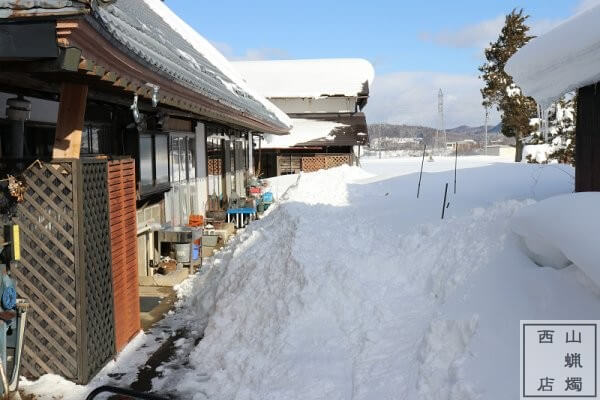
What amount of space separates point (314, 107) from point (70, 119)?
2785 centimetres

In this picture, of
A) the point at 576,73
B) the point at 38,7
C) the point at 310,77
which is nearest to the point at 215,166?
the point at 576,73

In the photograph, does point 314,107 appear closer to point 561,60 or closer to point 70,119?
point 561,60

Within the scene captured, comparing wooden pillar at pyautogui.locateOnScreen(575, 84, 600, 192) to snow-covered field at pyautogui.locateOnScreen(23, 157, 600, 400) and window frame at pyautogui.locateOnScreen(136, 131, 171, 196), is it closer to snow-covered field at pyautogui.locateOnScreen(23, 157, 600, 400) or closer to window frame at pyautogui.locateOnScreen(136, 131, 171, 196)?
snow-covered field at pyautogui.locateOnScreen(23, 157, 600, 400)

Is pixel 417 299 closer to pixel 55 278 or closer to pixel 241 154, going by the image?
pixel 55 278

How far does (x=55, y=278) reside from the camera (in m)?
4.93

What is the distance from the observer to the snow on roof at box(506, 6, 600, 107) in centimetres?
627

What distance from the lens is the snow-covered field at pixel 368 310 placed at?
429 cm

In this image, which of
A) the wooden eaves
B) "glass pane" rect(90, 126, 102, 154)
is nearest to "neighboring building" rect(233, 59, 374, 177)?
"glass pane" rect(90, 126, 102, 154)

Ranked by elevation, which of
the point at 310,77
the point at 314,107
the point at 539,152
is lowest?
the point at 539,152

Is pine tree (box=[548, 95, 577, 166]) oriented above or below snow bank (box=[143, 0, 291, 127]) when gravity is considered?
below

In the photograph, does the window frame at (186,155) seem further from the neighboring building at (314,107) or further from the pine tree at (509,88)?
the pine tree at (509,88)

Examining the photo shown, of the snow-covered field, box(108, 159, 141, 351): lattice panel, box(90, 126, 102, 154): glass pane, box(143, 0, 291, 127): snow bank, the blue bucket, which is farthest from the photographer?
box(143, 0, 291, 127): snow bank

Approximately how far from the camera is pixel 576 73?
6555 mm

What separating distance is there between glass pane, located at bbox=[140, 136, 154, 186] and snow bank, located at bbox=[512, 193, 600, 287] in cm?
571
